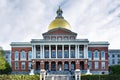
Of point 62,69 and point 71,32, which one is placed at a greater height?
point 71,32

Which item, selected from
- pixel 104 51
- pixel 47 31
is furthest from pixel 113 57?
pixel 47 31

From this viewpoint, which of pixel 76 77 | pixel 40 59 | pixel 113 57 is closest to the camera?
pixel 76 77

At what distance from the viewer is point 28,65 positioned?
253 ft

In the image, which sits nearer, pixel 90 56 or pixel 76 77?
pixel 76 77

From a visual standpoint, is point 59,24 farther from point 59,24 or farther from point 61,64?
point 61,64

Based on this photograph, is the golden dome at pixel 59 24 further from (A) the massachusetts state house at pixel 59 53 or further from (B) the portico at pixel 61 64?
(B) the portico at pixel 61 64

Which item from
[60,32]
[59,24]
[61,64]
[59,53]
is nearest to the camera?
[61,64]

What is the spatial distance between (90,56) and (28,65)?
14977 millimetres

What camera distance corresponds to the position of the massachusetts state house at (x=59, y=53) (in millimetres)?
73875

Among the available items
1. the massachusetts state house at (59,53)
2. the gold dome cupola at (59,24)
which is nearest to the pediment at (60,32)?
the massachusetts state house at (59,53)

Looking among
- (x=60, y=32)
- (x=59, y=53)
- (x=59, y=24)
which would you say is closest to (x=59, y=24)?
(x=59, y=24)

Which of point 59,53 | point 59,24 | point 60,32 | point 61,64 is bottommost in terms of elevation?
point 61,64

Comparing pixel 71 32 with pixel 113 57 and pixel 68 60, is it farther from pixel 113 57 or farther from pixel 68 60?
pixel 113 57

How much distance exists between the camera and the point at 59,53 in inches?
2972
